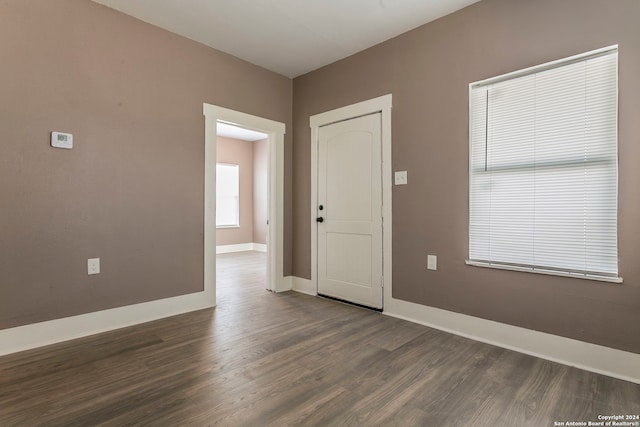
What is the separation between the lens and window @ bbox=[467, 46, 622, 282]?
6.89ft

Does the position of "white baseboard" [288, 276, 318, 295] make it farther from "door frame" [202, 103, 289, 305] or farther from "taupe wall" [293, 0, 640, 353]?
"taupe wall" [293, 0, 640, 353]

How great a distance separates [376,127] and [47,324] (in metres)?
3.30

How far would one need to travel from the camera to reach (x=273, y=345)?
8.07ft

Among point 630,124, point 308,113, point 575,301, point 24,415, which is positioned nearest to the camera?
point 24,415

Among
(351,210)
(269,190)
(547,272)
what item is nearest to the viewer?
(547,272)

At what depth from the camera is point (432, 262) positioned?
9.57 feet

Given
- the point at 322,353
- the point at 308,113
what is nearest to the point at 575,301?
the point at 322,353

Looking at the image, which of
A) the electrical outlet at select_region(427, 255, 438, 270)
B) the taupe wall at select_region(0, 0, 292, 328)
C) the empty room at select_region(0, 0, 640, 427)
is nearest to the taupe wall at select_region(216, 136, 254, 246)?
the empty room at select_region(0, 0, 640, 427)

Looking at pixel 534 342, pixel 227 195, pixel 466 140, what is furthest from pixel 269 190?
pixel 227 195

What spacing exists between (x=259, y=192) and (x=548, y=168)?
6.65 meters

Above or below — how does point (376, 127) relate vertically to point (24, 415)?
above

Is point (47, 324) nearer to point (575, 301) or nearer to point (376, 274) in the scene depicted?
point (376, 274)

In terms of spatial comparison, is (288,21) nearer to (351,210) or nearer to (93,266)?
(351,210)

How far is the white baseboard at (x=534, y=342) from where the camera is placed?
Result: 2.03m
